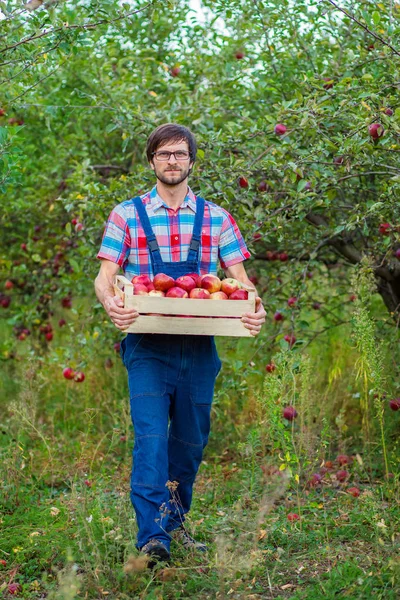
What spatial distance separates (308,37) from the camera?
200 inches

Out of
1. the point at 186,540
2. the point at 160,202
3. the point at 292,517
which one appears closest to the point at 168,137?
the point at 160,202

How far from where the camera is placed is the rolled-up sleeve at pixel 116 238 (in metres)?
3.45

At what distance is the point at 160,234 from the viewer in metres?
3.49

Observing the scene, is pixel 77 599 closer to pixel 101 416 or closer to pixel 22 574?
pixel 22 574

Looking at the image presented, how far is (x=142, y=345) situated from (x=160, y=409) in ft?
0.82

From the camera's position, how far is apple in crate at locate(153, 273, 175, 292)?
3.31m

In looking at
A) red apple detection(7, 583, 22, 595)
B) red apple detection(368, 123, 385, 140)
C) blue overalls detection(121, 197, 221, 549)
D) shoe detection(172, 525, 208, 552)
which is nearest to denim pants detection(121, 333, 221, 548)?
blue overalls detection(121, 197, 221, 549)

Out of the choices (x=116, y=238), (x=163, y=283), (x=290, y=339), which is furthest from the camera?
(x=290, y=339)

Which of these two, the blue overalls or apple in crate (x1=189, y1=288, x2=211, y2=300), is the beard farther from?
apple in crate (x1=189, y1=288, x2=211, y2=300)

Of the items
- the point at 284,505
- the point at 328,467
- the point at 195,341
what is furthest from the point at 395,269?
the point at 195,341

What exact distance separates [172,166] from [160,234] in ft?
0.87

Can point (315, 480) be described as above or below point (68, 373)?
below

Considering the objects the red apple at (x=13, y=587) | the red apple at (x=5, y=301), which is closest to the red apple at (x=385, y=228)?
the red apple at (x=13, y=587)

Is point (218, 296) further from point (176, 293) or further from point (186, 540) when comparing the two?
point (186, 540)
